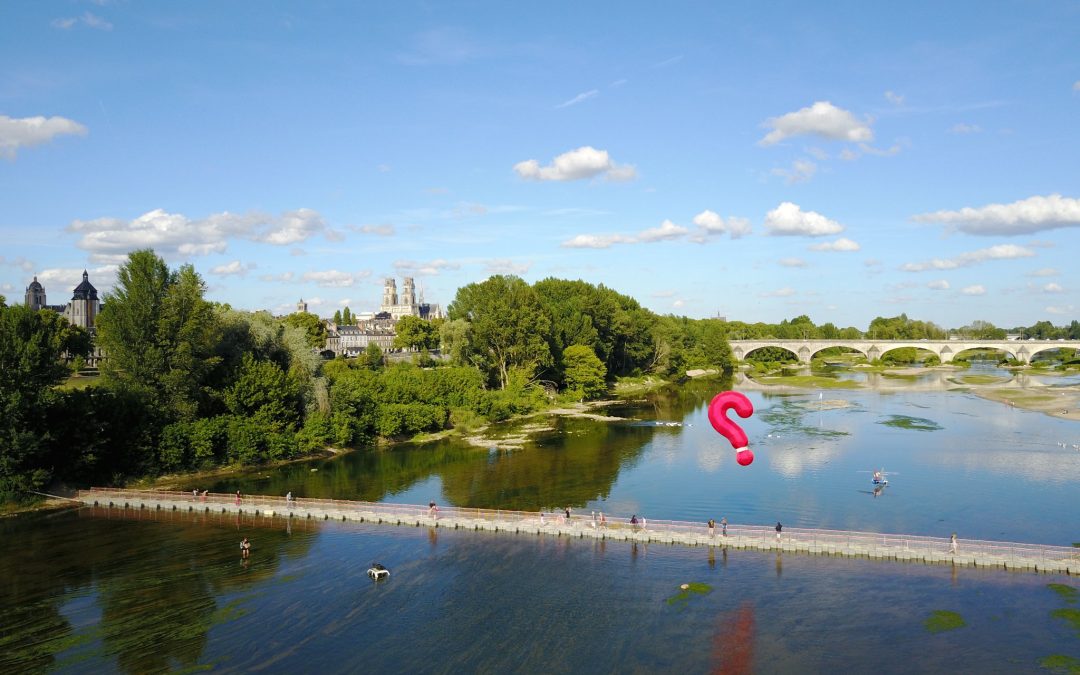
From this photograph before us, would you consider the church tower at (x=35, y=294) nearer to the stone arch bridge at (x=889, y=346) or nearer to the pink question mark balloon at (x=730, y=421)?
the stone arch bridge at (x=889, y=346)

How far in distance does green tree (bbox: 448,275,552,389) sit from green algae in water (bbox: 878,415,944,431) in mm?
39668

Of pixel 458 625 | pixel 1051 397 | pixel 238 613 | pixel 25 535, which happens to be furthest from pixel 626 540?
pixel 1051 397

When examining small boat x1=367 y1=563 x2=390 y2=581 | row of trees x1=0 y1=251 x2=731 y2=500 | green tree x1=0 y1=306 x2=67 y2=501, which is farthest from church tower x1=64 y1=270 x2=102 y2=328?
small boat x1=367 y1=563 x2=390 y2=581

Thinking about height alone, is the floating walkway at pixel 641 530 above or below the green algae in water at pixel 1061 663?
above

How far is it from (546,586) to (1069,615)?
19375mm

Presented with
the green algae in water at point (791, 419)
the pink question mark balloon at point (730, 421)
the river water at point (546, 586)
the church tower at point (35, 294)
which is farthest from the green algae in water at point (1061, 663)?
the church tower at point (35, 294)

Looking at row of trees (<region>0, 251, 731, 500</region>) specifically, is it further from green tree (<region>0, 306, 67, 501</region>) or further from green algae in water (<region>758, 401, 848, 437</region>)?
green algae in water (<region>758, 401, 848, 437</region>)

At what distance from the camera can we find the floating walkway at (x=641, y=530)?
33.4 m

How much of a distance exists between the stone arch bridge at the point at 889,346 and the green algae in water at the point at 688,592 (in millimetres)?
148081

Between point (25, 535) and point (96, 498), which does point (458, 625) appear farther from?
point (96, 498)

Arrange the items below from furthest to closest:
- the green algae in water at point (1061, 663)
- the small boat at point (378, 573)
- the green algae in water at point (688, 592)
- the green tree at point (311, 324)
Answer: the green tree at point (311, 324), the small boat at point (378, 573), the green algae in water at point (688, 592), the green algae in water at point (1061, 663)

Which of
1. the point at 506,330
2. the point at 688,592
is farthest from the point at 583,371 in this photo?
the point at 688,592

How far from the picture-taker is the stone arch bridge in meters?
165

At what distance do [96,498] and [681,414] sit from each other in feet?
202
